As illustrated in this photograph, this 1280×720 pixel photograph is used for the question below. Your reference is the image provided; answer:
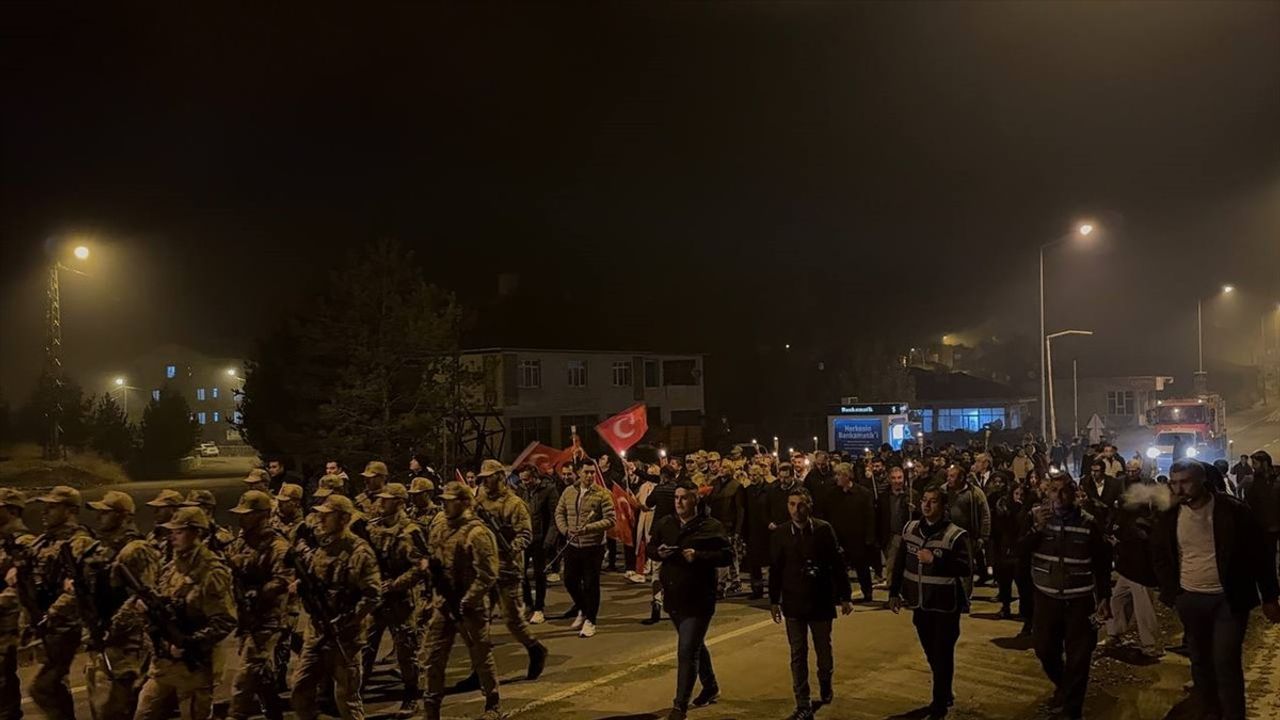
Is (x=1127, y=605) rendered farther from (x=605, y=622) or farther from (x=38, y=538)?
(x=38, y=538)

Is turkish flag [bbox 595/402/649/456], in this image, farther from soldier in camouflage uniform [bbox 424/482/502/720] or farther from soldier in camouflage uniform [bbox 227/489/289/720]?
soldier in camouflage uniform [bbox 227/489/289/720]

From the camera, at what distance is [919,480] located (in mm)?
15992

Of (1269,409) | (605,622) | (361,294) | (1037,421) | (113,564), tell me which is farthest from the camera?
(1269,409)

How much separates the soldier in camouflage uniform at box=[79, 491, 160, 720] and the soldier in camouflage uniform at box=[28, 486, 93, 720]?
0.23m

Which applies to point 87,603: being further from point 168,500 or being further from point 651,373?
point 651,373

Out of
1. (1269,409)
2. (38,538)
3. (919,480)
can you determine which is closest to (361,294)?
(919,480)

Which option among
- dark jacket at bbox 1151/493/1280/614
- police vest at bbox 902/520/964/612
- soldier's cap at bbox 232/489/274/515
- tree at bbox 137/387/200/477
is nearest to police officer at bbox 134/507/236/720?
soldier's cap at bbox 232/489/274/515

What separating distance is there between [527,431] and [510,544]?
34036mm

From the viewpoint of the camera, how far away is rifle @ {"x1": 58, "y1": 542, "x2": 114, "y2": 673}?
706cm

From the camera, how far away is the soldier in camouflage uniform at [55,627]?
7332 mm

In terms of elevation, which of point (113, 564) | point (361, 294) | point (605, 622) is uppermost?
point (361, 294)

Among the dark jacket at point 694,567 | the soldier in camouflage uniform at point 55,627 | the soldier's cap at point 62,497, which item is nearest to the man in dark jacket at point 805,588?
the dark jacket at point 694,567

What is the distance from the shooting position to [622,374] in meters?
50.3

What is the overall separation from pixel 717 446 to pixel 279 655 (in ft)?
125
